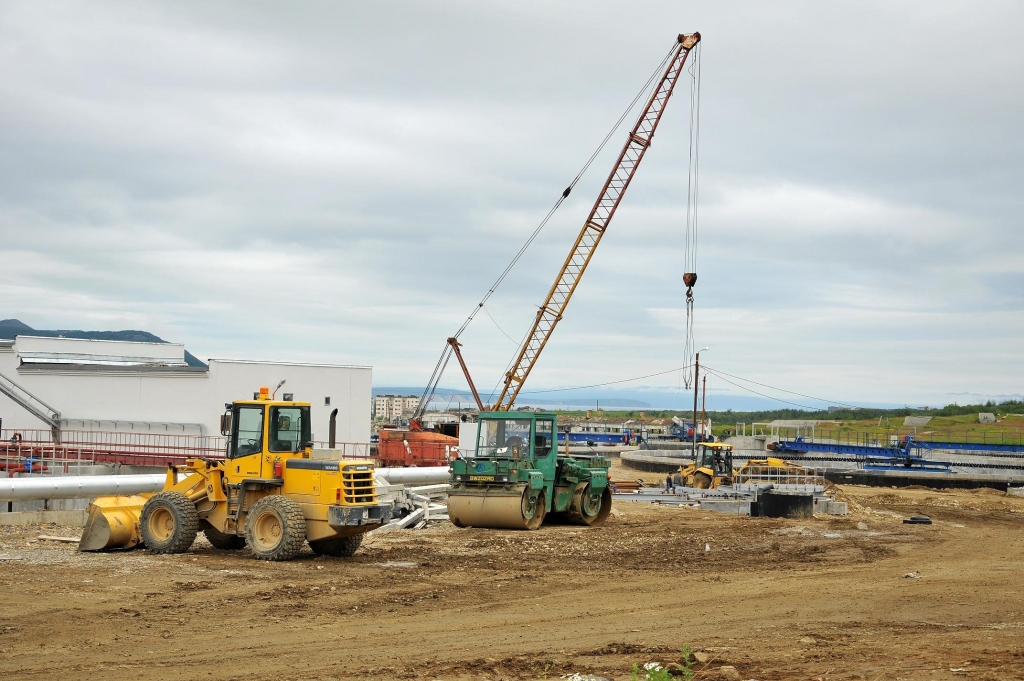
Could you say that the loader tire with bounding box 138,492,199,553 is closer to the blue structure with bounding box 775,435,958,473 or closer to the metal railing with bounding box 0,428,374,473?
the metal railing with bounding box 0,428,374,473

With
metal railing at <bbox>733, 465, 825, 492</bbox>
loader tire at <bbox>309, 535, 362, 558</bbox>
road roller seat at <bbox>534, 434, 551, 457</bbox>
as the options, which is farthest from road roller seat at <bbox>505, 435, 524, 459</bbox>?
metal railing at <bbox>733, 465, 825, 492</bbox>

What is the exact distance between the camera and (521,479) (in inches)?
896

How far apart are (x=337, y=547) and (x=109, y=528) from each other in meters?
3.76

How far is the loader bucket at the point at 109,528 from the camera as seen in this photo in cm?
1744

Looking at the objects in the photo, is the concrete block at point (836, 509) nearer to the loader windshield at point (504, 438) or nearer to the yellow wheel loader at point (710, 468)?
the yellow wheel loader at point (710, 468)

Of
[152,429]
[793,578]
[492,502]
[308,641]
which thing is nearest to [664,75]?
Result: [152,429]

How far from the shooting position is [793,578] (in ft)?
53.2

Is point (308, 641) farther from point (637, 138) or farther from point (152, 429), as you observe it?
point (637, 138)

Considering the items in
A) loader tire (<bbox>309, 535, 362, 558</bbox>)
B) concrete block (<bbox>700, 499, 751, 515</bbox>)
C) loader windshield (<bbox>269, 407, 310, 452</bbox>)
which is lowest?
concrete block (<bbox>700, 499, 751, 515</bbox>)

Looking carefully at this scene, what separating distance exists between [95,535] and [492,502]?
8222mm

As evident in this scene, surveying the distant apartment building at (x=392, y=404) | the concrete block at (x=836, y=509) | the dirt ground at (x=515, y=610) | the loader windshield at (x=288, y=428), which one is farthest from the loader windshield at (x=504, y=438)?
the distant apartment building at (x=392, y=404)

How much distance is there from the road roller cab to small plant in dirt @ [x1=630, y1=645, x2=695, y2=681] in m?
12.3

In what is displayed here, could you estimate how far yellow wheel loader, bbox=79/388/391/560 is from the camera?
55.1ft

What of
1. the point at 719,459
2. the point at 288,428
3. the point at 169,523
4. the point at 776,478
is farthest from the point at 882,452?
the point at 169,523
